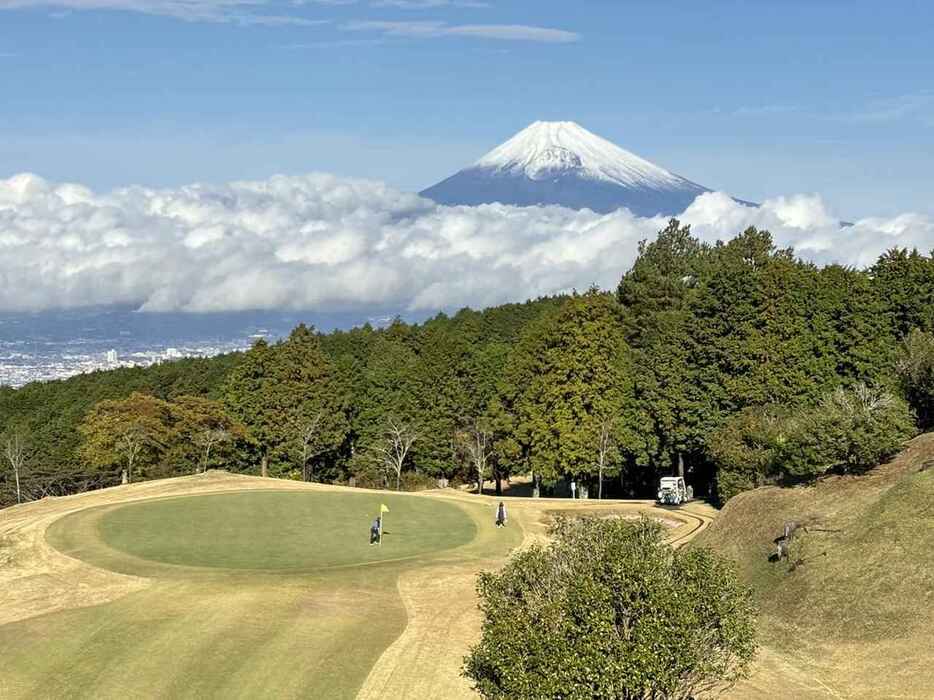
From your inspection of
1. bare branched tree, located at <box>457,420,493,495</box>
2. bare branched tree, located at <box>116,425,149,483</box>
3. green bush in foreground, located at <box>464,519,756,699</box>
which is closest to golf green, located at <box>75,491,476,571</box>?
bare branched tree, located at <box>457,420,493,495</box>

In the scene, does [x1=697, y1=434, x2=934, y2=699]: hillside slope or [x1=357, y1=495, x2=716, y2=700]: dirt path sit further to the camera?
[x1=697, y1=434, x2=934, y2=699]: hillside slope

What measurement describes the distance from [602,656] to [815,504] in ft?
105

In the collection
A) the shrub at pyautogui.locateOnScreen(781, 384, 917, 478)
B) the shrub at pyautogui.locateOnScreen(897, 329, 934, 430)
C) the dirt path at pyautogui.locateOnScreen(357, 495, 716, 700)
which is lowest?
the dirt path at pyautogui.locateOnScreen(357, 495, 716, 700)

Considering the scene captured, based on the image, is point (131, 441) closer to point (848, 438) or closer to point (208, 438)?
point (208, 438)

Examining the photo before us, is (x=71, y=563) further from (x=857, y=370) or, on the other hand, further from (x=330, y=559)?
(x=857, y=370)

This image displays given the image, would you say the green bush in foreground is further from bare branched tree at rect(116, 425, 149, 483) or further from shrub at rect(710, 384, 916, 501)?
bare branched tree at rect(116, 425, 149, 483)

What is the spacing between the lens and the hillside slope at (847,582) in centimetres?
3909

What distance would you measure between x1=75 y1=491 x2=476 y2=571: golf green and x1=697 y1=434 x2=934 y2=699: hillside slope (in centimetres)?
1913

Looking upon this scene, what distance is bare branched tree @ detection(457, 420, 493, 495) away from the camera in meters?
94.3

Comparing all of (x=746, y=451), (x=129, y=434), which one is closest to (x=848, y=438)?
(x=746, y=451)

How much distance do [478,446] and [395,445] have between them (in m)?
9.19

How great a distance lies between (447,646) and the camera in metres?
42.6

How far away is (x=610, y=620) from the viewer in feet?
87.1

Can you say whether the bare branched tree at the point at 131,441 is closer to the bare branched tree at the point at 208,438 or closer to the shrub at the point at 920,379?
the bare branched tree at the point at 208,438
